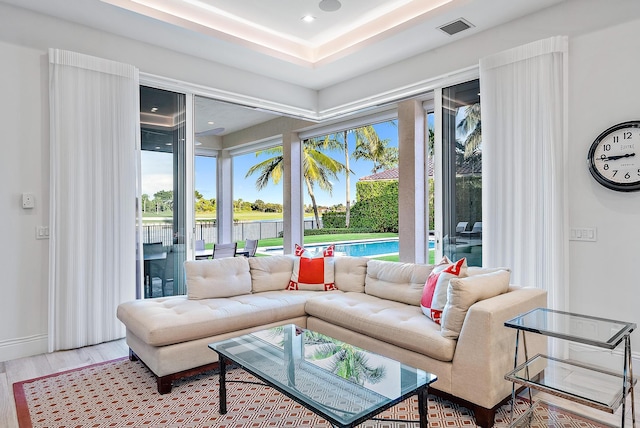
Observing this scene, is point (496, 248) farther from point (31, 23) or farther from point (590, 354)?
point (31, 23)

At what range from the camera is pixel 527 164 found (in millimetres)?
3396

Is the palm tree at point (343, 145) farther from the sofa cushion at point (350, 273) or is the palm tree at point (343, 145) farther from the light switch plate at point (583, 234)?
the light switch plate at point (583, 234)

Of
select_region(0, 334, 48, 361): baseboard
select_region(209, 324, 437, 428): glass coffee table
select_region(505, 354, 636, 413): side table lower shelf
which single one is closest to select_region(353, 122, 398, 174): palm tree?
select_region(505, 354, 636, 413): side table lower shelf

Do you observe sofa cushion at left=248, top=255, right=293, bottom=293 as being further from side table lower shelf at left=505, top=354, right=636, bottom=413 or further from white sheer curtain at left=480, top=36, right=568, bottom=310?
side table lower shelf at left=505, top=354, right=636, bottom=413

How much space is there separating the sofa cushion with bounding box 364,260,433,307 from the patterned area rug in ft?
2.98

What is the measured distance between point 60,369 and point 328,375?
2.37 metres

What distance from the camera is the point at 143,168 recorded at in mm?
4086

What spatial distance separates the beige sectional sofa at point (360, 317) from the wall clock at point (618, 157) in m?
1.09

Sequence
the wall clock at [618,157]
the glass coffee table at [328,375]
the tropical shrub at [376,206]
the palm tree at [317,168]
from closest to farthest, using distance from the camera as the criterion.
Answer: the glass coffee table at [328,375] → the wall clock at [618,157] → the tropical shrub at [376,206] → the palm tree at [317,168]

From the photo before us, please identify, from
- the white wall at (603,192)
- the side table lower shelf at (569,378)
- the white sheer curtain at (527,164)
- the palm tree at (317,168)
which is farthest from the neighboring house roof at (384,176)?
the side table lower shelf at (569,378)

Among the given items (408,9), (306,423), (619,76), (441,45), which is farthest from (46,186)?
(619,76)

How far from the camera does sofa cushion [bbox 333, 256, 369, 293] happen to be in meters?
3.78

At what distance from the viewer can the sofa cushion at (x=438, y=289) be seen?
2693mm

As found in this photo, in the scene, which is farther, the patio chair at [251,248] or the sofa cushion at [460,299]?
the patio chair at [251,248]
